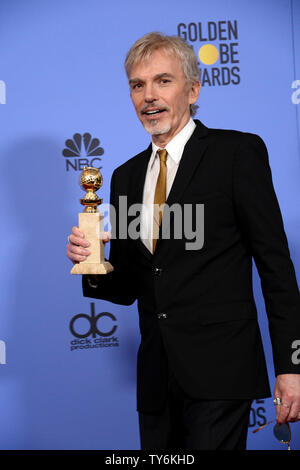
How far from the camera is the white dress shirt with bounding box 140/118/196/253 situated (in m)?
1.83

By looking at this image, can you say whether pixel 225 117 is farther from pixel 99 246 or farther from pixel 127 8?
pixel 99 246

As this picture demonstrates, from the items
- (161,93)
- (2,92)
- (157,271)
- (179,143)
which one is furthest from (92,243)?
(2,92)

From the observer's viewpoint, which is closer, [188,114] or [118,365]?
[188,114]

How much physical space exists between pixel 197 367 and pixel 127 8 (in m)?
2.16

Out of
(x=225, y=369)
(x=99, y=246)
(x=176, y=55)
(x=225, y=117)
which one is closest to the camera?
(x=225, y=369)

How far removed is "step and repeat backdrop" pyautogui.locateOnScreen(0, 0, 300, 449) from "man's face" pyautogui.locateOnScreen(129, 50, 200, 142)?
3.54ft

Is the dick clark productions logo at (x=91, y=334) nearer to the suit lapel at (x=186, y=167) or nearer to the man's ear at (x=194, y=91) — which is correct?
the suit lapel at (x=186, y=167)

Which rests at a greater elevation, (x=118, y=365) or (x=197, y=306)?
(x=197, y=306)

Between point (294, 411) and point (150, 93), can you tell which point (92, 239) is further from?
point (294, 411)

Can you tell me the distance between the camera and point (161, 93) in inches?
74.5

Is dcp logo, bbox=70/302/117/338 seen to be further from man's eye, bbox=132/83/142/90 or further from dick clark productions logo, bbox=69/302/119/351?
man's eye, bbox=132/83/142/90

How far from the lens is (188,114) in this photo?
6.41 ft

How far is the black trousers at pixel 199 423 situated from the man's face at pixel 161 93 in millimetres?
819
